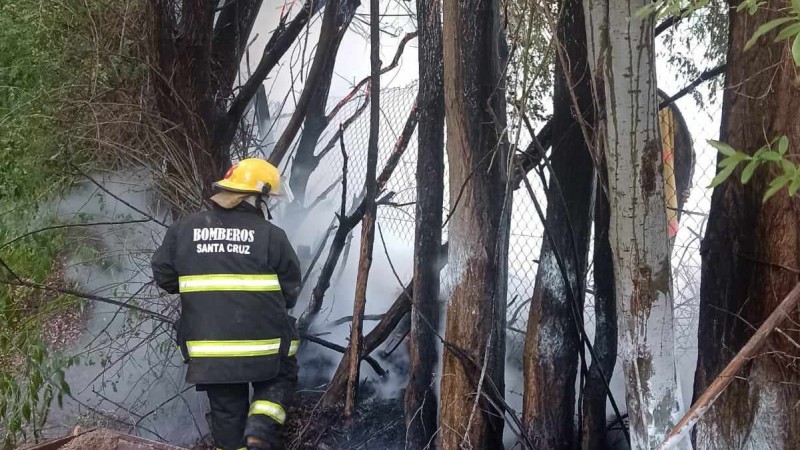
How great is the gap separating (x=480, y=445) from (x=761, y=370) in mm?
1452

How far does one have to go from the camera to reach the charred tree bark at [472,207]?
3.36 meters

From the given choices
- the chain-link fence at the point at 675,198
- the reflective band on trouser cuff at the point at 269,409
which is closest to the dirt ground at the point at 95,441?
the reflective band on trouser cuff at the point at 269,409

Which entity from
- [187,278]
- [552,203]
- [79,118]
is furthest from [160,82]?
[552,203]

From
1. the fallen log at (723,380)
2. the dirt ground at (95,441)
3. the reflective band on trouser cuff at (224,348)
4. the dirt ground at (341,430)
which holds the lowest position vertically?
the dirt ground at (341,430)

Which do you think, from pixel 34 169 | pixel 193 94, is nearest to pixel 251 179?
pixel 193 94

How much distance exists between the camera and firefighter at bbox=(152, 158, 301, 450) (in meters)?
3.39

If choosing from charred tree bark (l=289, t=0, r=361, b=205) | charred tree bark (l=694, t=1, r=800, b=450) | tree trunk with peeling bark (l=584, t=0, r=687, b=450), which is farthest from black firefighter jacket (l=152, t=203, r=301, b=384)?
charred tree bark (l=289, t=0, r=361, b=205)

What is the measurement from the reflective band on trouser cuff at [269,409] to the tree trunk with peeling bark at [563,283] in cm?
123

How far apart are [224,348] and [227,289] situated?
287 millimetres

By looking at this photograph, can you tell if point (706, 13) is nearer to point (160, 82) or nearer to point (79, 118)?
point (160, 82)

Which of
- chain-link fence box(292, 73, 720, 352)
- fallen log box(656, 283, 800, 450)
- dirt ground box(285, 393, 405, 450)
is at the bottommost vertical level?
dirt ground box(285, 393, 405, 450)

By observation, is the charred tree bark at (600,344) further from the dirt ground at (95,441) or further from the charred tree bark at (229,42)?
the charred tree bark at (229,42)

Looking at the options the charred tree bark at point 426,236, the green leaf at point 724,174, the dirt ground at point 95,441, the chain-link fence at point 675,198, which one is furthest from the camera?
the charred tree bark at point 426,236

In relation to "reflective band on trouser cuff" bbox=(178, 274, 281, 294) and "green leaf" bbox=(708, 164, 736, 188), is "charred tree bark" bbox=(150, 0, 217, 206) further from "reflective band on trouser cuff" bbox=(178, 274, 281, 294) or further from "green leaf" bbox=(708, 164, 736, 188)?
"green leaf" bbox=(708, 164, 736, 188)
